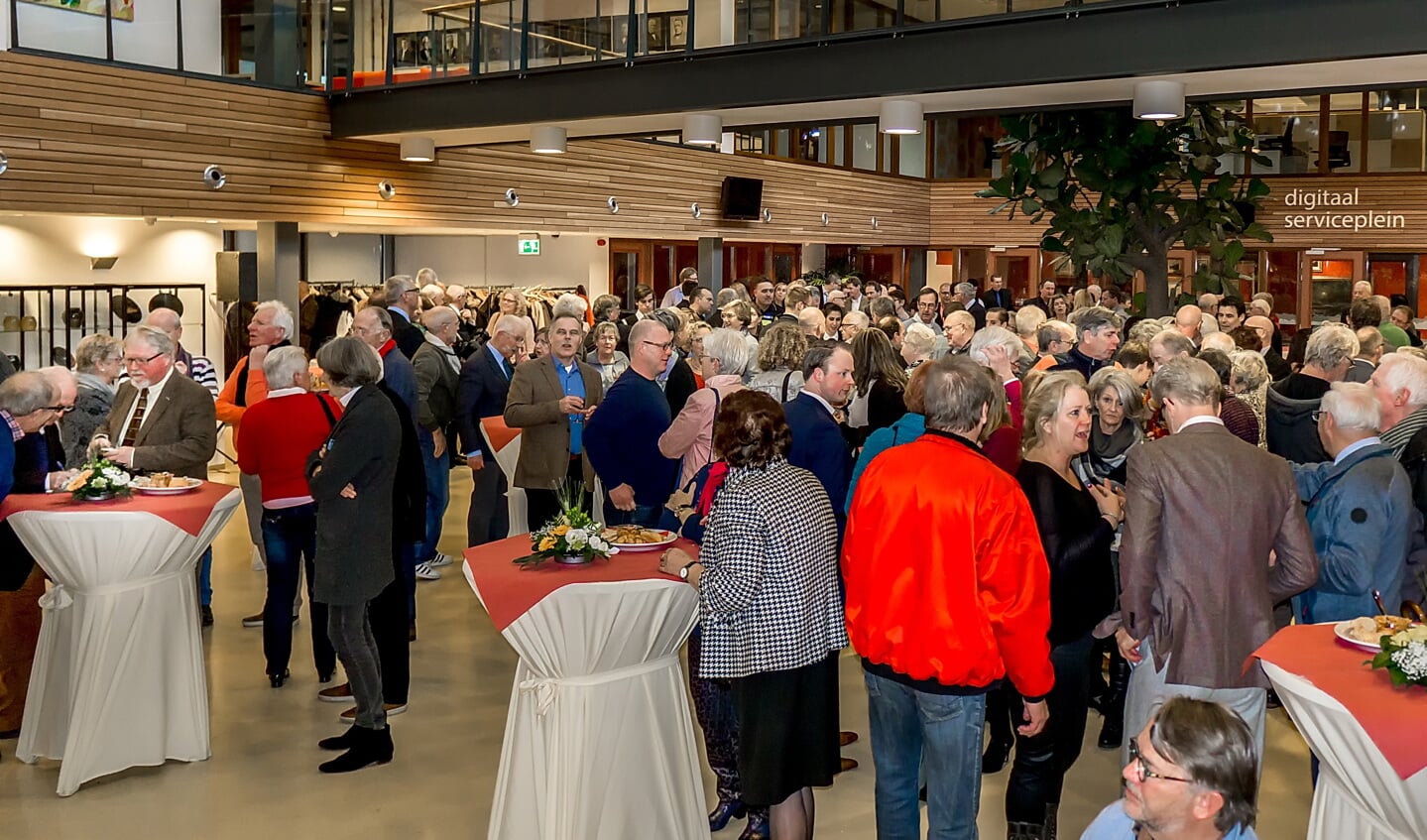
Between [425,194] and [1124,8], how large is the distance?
812 centimetres

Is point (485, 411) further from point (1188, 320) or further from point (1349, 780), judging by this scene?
point (1349, 780)

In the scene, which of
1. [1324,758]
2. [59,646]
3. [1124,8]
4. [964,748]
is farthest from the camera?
[1124,8]

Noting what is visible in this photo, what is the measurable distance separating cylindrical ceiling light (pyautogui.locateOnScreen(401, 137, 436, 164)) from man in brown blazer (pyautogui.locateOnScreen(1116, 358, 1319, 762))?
10.1m

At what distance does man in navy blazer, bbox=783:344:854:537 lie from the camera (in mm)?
4840

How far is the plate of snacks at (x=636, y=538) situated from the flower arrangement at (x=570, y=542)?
139 mm

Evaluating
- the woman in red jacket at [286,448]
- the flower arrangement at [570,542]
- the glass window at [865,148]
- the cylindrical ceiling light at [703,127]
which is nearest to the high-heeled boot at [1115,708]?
the flower arrangement at [570,542]

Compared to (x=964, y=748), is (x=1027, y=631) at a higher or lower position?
higher

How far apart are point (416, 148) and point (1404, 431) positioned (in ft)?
32.8

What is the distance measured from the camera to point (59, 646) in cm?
529

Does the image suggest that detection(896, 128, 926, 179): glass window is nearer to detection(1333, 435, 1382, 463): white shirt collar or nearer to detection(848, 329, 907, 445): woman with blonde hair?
detection(848, 329, 907, 445): woman with blonde hair

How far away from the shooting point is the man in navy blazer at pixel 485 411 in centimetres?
778

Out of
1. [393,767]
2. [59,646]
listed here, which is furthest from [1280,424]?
[59,646]

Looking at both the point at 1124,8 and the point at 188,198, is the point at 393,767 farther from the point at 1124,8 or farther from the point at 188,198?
the point at 188,198

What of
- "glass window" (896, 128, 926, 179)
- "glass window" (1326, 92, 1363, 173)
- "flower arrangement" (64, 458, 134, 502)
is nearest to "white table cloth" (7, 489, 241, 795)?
"flower arrangement" (64, 458, 134, 502)
